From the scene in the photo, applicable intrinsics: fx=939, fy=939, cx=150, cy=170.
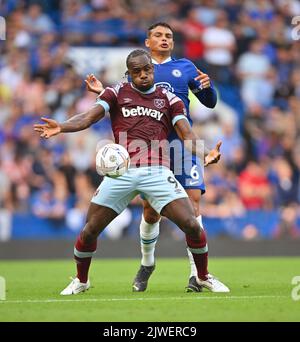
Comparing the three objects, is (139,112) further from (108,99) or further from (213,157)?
(213,157)

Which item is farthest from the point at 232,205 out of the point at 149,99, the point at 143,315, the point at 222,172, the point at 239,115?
the point at 143,315

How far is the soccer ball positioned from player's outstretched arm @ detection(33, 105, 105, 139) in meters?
0.31

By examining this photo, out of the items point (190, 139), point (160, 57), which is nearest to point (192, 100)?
point (160, 57)

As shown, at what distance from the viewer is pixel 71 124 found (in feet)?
28.6

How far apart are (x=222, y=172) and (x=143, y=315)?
1150cm

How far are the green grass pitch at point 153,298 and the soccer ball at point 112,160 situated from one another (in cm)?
119

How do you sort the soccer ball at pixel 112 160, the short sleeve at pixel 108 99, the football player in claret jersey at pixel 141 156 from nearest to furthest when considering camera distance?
1. the soccer ball at pixel 112 160
2. the football player in claret jersey at pixel 141 156
3. the short sleeve at pixel 108 99

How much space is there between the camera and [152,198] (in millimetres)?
8953

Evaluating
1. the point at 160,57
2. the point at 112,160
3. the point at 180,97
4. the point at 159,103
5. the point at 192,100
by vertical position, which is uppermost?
the point at 192,100

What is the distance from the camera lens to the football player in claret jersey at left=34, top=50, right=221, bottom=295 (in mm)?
8883

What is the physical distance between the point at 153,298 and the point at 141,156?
53.3 inches

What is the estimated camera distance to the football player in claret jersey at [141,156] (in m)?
8.88

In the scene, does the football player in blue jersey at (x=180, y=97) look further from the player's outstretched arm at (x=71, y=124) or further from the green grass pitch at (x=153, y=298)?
the player's outstretched arm at (x=71, y=124)

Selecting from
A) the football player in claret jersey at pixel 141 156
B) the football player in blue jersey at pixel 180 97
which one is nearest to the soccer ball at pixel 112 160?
the football player in claret jersey at pixel 141 156
